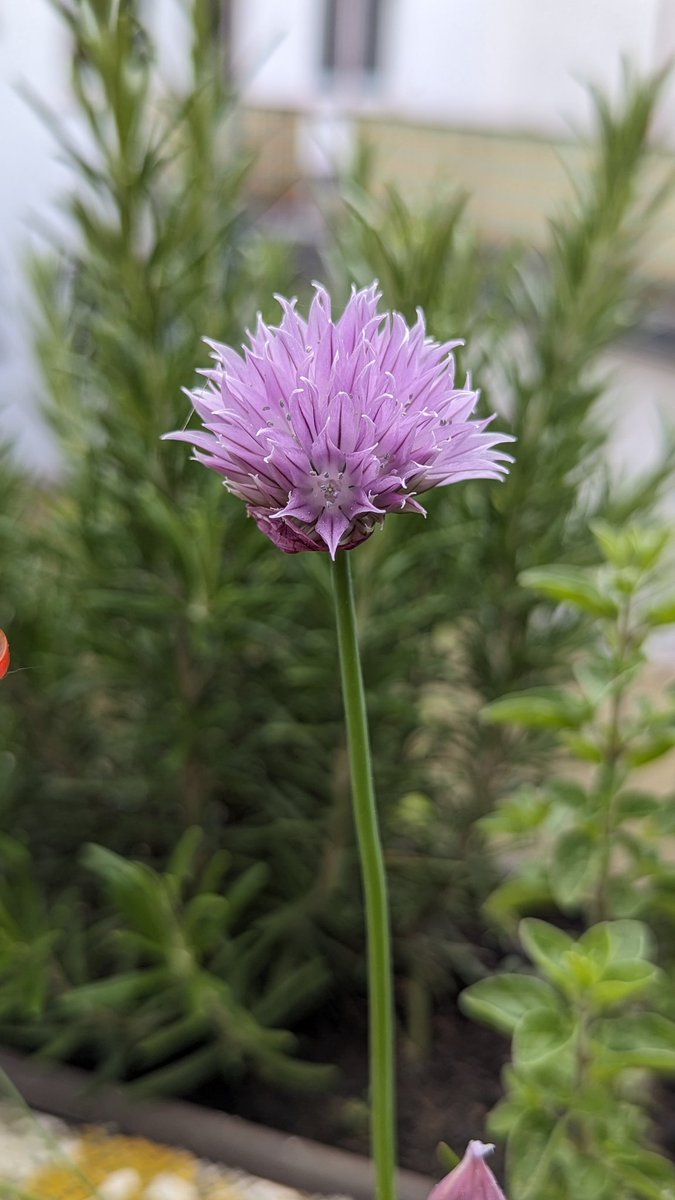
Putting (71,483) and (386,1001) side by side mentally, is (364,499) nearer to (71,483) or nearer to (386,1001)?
(386,1001)

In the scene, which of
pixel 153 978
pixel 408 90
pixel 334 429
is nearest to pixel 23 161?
pixel 408 90

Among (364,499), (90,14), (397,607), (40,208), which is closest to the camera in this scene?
(364,499)

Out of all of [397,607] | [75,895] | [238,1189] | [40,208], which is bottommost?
[238,1189]

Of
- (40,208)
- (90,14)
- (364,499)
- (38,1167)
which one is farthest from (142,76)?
(40,208)

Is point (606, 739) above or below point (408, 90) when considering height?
below

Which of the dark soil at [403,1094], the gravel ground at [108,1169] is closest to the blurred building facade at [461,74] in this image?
the dark soil at [403,1094]

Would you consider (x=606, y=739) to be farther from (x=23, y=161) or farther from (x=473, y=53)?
(x=473, y=53)
